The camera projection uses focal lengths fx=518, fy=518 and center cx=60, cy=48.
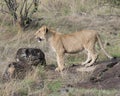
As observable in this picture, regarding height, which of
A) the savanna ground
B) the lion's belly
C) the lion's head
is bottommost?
the savanna ground

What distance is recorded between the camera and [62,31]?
18125 mm

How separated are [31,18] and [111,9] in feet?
10.1

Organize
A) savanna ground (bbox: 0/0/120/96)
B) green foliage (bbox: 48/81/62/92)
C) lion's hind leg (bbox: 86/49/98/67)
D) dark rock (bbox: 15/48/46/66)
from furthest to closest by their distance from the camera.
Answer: dark rock (bbox: 15/48/46/66), lion's hind leg (bbox: 86/49/98/67), green foliage (bbox: 48/81/62/92), savanna ground (bbox: 0/0/120/96)

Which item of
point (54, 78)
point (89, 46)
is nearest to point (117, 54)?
point (89, 46)

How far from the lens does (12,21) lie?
1917cm

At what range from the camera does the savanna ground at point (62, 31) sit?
420 inches

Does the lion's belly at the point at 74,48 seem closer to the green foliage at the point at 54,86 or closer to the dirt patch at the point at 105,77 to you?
the dirt patch at the point at 105,77

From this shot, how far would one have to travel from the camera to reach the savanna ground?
10656mm

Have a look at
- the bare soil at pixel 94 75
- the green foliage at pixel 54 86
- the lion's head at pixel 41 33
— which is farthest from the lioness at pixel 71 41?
the green foliage at pixel 54 86

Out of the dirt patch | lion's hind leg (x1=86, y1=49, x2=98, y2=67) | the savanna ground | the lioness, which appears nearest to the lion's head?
the lioness

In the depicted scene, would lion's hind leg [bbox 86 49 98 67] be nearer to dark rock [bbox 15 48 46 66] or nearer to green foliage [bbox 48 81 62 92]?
dark rock [bbox 15 48 46 66]

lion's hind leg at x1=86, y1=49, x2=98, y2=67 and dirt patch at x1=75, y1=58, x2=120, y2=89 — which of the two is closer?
dirt patch at x1=75, y1=58, x2=120, y2=89

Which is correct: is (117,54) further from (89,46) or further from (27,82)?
(27,82)

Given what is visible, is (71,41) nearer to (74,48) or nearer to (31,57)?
(74,48)
